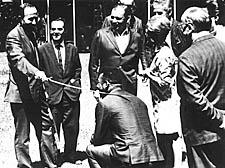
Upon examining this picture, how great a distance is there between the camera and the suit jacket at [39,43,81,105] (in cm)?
758

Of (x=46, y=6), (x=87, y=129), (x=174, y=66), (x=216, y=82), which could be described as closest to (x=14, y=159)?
(x=87, y=129)

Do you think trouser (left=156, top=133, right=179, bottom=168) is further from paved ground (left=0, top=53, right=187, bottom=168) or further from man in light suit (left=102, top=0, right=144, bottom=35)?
man in light suit (left=102, top=0, right=144, bottom=35)

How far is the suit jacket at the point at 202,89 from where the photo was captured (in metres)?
5.02

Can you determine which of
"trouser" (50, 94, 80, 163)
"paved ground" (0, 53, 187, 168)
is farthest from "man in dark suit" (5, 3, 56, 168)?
"paved ground" (0, 53, 187, 168)

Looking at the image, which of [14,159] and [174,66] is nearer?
[174,66]

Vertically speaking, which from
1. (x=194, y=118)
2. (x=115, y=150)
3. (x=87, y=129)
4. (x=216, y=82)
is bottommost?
(x=87, y=129)

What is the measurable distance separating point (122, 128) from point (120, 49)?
7.00 ft

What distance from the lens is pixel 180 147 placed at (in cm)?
805

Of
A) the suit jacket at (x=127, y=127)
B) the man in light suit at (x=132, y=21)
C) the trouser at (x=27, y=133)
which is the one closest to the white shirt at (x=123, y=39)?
the man in light suit at (x=132, y=21)

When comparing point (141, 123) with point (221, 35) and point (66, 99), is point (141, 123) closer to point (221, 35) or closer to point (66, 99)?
point (221, 35)

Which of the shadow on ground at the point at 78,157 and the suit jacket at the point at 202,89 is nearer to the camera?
the suit jacket at the point at 202,89

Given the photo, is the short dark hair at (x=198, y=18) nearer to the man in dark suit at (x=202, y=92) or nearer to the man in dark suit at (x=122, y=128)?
the man in dark suit at (x=202, y=92)

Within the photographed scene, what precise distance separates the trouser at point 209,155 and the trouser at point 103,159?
1.58 ft

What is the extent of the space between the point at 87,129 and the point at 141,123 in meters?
4.65
